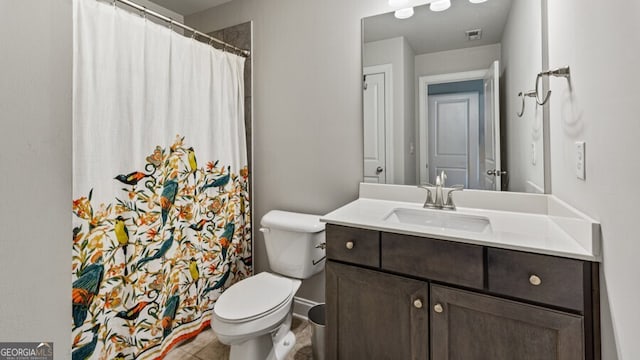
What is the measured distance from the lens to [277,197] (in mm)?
2285

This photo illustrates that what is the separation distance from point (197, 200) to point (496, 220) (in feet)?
5.52

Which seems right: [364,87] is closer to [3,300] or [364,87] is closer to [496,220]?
[496,220]

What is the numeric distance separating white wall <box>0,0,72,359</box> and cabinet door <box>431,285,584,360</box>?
3.78 ft

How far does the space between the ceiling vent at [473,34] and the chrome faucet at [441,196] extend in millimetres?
747

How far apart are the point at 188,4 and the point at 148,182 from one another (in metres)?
1.62

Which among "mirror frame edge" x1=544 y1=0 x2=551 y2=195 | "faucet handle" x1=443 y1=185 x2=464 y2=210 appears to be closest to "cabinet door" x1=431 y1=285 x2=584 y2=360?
"faucet handle" x1=443 y1=185 x2=464 y2=210

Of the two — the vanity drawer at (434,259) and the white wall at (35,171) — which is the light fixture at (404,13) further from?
the white wall at (35,171)

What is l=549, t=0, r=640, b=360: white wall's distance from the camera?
2.26ft

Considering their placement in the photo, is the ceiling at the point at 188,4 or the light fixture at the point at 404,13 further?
the ceiling at the point at 188,4

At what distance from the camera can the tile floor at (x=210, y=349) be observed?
1.80m

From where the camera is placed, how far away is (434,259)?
47.7 inches

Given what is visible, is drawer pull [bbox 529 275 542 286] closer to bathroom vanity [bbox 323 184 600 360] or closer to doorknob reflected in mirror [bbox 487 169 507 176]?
bathroom vanity [bbox 323 184 600 360]

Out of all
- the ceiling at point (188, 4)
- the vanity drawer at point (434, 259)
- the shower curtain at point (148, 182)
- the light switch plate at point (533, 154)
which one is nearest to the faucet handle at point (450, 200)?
the light switch plate at point (533, 154)

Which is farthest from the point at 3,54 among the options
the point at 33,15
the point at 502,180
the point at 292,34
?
the point at 292,34
